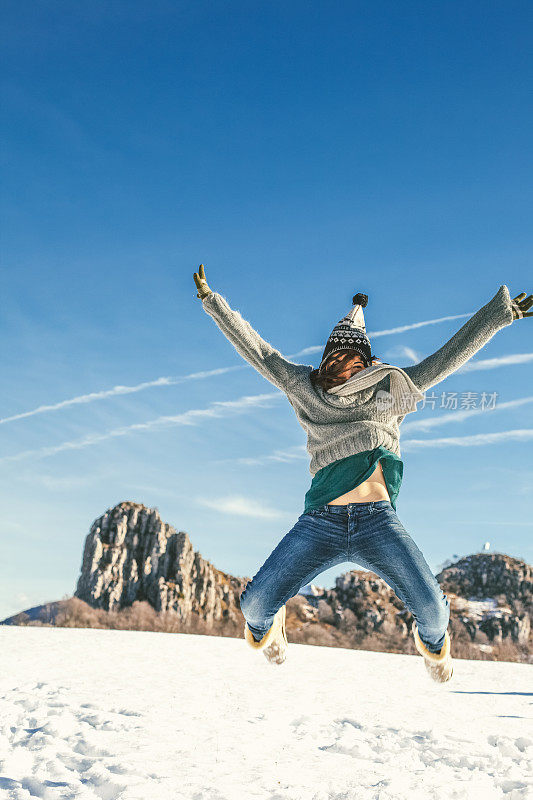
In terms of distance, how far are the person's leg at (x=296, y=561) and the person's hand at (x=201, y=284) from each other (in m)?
2.17

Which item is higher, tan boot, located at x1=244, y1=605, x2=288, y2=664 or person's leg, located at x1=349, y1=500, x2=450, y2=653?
person's leg, located at x1=349, y1=500, x2=450, y2=653

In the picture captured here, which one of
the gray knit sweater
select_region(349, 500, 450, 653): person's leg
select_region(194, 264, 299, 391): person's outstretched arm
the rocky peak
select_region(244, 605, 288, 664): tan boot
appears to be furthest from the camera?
the rocky peak

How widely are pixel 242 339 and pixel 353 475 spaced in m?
1.63

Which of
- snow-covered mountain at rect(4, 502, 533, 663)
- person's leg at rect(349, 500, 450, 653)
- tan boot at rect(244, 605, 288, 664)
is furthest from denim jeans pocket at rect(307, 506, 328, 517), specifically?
snow-covered mountain at rect(4, 502, 533, 663)

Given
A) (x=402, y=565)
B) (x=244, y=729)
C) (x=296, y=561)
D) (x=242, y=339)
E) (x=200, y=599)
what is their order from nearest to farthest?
(x=402, y=565) → (x=296, y=561) → (x=242, y=339) → (x=244, y=729) → (x=200, y=599)

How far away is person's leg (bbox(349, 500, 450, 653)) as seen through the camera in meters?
4.14

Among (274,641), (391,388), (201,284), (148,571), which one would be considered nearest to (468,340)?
(391,388)

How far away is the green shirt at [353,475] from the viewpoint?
4.42 m

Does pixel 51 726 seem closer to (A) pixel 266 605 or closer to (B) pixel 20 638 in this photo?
(A) pixel 266 605

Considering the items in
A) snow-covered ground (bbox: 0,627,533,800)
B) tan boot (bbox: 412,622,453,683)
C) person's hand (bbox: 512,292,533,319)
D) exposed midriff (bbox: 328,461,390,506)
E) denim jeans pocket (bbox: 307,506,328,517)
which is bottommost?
snow-covered ground (bbox: 0,627,533,800)

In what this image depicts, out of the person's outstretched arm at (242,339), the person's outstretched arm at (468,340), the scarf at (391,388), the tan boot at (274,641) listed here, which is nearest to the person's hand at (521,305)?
the person's outstretched arm at (468,340)

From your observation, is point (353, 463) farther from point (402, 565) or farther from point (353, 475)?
point (402, 565)

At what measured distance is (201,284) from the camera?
5.30 meters

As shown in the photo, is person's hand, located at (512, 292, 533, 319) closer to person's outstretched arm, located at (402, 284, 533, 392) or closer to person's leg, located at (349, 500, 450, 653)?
person's outstretched arm, located at (402, 284, 533, 392)
